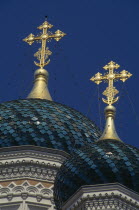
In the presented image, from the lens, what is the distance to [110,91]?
1454 inches

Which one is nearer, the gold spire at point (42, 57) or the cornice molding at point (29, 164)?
the cornice molding at point (29, 164)

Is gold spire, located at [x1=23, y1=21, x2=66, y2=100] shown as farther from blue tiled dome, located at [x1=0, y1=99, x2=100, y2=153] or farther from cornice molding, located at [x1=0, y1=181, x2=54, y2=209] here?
cornice molding, located at [x1=0, y1=181, x2=54, y2=209]

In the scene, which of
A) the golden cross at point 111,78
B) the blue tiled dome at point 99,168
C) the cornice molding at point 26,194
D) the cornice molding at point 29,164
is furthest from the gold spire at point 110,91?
the cornice molding at point 26,194

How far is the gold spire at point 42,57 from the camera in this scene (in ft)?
133

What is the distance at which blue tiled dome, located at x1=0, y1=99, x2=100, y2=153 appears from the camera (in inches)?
1476

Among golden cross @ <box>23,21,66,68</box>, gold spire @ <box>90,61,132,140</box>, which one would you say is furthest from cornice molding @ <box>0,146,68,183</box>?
golden cross @ <box>23,21,66,68</box>

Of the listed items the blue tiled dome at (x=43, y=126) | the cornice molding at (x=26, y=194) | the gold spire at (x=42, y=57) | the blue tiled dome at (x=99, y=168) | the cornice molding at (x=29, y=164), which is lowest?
the blue tiled dome at (x=99, y=168)

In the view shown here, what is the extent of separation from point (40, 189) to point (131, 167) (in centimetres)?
423

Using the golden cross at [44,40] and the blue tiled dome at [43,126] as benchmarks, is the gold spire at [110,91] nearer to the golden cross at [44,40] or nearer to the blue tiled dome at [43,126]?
the blue tiled dome at [43,126]

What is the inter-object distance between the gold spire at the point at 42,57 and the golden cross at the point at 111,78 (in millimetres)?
2576

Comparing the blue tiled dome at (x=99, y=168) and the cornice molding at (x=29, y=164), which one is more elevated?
the cornice molding at (x=29, y=164)

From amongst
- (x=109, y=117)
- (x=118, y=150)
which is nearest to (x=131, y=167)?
(x=118, y=150)

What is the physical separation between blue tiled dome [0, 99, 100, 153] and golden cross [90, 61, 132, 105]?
1.30m

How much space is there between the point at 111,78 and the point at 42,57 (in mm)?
4715
